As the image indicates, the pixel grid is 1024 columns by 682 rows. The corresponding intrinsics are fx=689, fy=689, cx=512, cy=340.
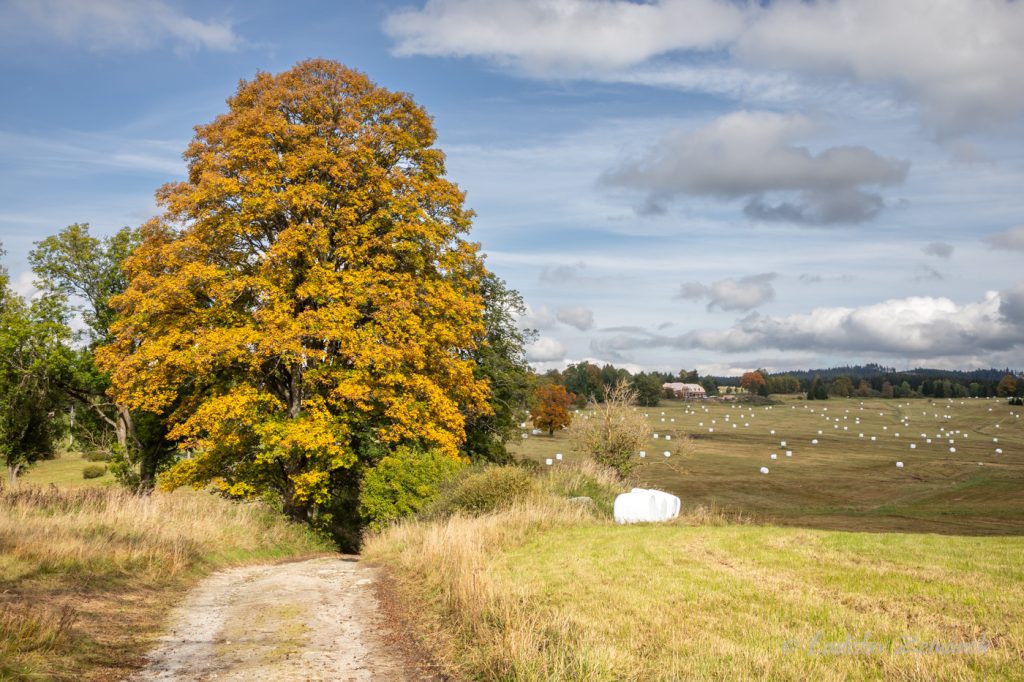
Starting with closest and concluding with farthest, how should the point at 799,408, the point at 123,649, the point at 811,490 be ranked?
the point at 123,649 → the point at 811,490 → the point at 799,408

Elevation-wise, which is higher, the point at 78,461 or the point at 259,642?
the point at 259,642

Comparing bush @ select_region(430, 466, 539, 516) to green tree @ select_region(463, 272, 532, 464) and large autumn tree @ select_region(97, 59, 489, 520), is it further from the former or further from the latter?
green tree @ select_region(463, 272, 532, 464)

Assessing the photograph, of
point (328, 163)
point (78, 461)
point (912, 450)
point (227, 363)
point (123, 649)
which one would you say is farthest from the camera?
point (912, 450)

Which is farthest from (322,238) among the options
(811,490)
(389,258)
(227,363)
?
(811,490)

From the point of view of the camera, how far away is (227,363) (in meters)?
19.7

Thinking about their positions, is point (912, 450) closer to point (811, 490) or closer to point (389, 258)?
point (811, 490)

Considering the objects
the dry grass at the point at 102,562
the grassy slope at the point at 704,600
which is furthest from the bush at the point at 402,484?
the grassy slope at the point at 704,600

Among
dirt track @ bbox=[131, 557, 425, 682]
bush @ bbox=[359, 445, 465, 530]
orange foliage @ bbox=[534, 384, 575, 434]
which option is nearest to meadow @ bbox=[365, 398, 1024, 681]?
dirt track @ bbox=[131, 557, 425, 682]

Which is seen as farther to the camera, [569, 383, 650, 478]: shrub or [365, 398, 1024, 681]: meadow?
[569, 383, 650, 478]: shrub

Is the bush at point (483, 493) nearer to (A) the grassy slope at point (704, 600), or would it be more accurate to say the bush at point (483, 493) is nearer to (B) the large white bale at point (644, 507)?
(A) the grassy slope at point (704, 600)

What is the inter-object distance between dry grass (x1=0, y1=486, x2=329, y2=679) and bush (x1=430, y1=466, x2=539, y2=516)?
4.31 m

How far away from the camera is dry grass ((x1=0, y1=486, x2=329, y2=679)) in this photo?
726 cm

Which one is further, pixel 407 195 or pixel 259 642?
pixel 407 195

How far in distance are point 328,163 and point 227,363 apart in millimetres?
6869
